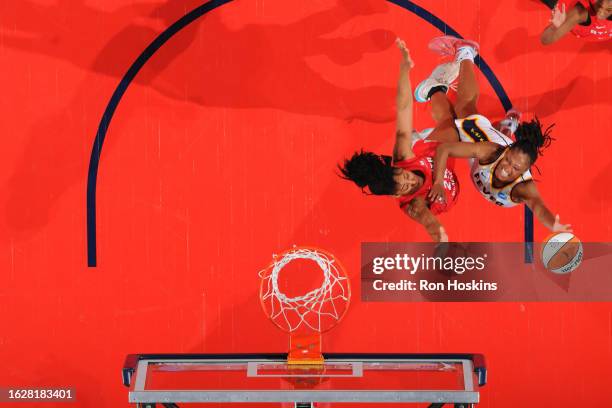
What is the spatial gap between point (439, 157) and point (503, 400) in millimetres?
1408

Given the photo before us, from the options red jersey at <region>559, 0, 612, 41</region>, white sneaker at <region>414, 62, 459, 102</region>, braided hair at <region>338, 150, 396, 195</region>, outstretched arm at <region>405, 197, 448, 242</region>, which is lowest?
outstretched arm at <region>405, 197, 448, 242</region>

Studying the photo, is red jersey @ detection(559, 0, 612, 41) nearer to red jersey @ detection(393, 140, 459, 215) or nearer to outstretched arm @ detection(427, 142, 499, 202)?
outstretched arm @ detection(427, 142, 499, 202)

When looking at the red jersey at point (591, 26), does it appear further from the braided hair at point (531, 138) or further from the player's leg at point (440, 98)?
the player's leg at point (440, 98)

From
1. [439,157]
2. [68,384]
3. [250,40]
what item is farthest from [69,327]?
[439,157]

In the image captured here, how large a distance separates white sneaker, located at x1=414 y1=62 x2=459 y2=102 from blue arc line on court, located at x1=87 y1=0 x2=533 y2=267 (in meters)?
0.14

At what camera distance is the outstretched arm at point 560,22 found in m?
4.43

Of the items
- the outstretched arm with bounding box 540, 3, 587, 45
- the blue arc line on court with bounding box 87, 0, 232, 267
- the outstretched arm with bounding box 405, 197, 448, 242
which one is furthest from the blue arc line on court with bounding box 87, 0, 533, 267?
the outstretched arm with bounding box 405, 197, 448, 242

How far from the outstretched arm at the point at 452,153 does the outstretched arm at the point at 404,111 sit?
0.50 ft

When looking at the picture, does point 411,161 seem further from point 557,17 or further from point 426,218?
point 557,17

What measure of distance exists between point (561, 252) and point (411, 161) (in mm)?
959

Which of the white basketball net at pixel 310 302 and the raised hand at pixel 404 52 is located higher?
the raised hand at pixel 404 52

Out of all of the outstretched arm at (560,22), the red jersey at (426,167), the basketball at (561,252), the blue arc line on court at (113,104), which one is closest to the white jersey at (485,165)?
the red jersey at (426,167)

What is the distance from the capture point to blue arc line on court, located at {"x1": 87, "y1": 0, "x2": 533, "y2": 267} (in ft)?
14.7

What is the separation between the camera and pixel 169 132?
4.54m
